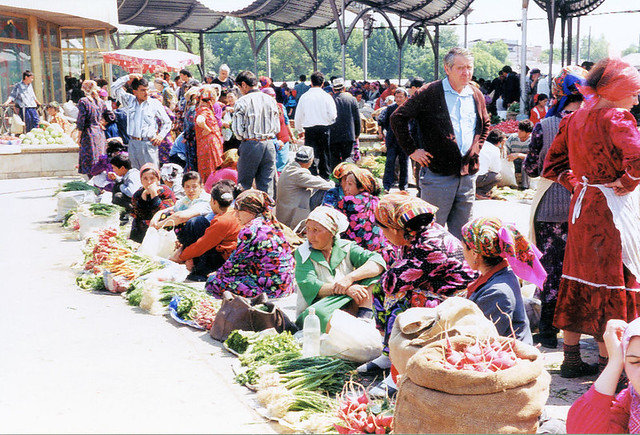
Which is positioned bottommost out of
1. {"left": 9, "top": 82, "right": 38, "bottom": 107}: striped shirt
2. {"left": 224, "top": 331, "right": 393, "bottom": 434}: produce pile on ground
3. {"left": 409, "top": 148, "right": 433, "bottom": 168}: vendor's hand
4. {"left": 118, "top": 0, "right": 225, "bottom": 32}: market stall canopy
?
{"left": 224, "top": 331, "right": 393, "bottom": 434}: produce pile on ground

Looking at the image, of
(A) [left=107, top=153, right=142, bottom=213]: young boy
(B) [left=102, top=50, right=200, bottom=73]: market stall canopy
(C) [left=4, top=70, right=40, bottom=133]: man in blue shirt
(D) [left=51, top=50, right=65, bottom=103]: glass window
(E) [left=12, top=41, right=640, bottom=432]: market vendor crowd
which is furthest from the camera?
(D) [left=51, top=50, right=65, bottom=103]: glass window

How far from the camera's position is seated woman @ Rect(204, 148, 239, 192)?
8.88 metres

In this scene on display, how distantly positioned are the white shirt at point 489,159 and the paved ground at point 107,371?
531cm

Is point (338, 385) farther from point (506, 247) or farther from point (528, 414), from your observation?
point (528, 414)

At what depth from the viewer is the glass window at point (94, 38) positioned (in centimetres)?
2337

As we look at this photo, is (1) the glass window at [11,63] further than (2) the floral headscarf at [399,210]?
Yes

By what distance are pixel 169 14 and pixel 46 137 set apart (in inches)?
585

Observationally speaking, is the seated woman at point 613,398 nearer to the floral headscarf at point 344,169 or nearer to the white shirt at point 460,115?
the white shirt at point 460,115

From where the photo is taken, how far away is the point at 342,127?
35.1 feet

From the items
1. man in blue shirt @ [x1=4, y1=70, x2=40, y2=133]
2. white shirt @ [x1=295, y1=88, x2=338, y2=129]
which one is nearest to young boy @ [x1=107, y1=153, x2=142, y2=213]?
white shirt @ [x1=295, y1=88, x2=338, y2=129]

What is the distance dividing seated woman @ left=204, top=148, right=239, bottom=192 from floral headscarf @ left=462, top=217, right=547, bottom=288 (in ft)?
17.3

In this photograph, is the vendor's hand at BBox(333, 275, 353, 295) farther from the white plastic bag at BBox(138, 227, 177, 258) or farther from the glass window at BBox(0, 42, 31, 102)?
the glass window at BBox(0, 42, 31, 102)

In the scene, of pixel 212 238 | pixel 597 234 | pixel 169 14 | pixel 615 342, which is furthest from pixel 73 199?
pixel 169 14

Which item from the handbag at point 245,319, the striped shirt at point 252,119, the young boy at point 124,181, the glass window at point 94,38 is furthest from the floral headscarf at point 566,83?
the glass window at point 94,38
